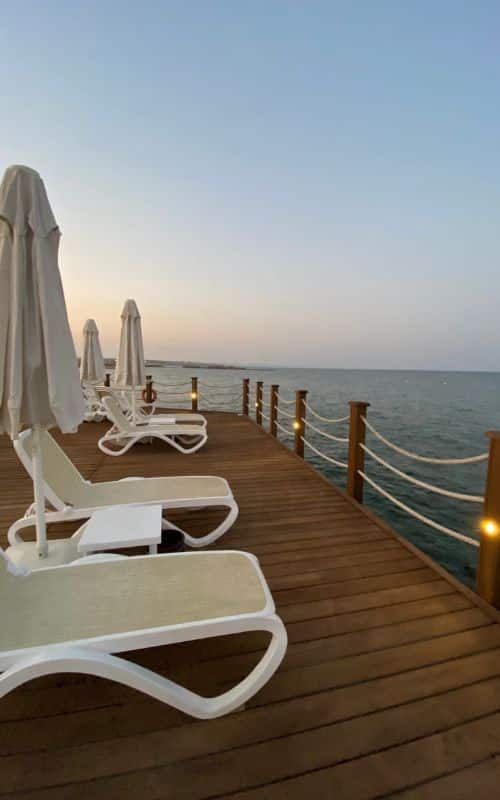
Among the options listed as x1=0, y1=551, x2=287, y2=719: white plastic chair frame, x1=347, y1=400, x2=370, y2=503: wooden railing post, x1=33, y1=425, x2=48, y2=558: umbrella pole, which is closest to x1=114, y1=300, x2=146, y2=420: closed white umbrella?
→ x1=347, y1=400, x2=370, y2=503: wooden railing post

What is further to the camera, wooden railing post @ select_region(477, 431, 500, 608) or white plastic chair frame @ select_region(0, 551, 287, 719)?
wooden railing post @ select_region(477, 431, 500, 608)

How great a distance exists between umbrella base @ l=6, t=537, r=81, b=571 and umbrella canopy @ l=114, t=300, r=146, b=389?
164 inches

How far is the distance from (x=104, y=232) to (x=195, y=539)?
1022 cm

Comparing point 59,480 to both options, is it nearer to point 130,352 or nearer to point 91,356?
point 130,352

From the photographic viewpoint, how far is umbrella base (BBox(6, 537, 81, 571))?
82.8 inches

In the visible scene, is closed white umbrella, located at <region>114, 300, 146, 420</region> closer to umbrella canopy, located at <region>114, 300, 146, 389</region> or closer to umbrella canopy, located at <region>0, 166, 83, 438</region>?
umbrella canopy, located at <region>114, 300, 146, 389</region>

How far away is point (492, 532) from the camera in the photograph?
1980mm

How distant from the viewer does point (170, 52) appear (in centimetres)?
626

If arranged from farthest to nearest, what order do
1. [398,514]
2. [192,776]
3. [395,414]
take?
1. [395,414]
2. [398,514]
3. [192,776]

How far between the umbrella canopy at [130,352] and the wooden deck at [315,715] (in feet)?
15.5

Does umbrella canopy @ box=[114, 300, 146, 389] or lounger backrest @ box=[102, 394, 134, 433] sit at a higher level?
umbrella canopy @ box=[114, 300, 146, 389]

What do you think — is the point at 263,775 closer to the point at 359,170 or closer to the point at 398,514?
the point at 398,514

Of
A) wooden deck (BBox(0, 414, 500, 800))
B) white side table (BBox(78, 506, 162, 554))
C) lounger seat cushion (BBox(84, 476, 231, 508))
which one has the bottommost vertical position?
wooden deck (BBox(0, 414, 500, 800))

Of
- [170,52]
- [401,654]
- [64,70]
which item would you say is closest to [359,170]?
[170,52]
